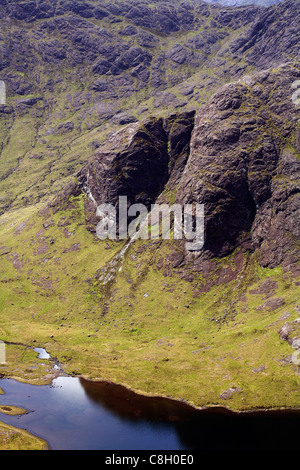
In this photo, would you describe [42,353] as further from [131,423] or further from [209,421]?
[209,421]

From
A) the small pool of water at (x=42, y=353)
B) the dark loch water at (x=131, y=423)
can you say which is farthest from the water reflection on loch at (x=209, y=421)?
the small pool of water at (x=42, y=353)

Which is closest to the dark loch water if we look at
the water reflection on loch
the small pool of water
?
the water reflection on loch

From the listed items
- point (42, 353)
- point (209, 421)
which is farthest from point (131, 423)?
point (42, 353)

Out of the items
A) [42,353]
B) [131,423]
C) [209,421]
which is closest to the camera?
[209,421]

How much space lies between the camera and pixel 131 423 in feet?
356

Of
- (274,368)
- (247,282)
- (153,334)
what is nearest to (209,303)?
(247,282)

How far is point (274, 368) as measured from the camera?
12619 cm

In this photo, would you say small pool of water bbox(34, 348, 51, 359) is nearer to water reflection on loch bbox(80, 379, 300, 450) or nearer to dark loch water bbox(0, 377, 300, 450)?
dark loch water bbox(0, 377, 300, 450)

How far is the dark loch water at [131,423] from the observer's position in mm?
95250

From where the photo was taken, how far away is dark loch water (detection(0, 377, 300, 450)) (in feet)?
313

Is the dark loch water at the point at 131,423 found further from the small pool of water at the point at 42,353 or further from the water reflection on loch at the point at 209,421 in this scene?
the small pool of water at the point at 42,353

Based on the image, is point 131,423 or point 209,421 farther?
point 131,423

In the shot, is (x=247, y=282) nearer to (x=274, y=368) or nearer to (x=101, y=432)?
(x=274, y=368)
